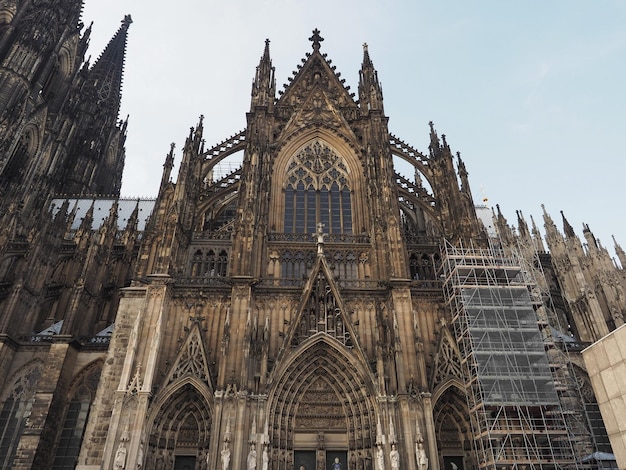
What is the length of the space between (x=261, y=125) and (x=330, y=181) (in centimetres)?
482

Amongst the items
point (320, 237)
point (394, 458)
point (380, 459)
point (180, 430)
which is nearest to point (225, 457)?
point (180, 430)

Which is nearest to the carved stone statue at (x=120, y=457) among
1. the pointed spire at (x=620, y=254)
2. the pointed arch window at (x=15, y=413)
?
the pointed arch window at (x=15, y=413)

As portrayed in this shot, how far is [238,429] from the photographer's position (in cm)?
1567

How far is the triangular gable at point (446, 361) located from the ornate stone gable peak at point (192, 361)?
886 cm

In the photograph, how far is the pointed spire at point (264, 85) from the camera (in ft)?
82.1

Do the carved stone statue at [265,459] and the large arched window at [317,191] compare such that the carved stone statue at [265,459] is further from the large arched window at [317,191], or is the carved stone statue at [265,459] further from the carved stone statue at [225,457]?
the large arched window at [317,191]

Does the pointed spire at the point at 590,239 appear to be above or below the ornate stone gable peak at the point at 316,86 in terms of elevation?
below

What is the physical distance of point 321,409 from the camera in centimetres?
1786

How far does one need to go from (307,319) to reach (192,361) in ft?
16.0

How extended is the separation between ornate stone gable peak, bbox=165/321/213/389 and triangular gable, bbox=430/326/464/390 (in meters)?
8.86

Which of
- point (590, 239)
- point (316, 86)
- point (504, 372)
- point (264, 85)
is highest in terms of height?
point (316, 86)

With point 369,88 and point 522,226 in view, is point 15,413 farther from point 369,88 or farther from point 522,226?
point 522,226

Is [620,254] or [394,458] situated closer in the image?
[394,458]

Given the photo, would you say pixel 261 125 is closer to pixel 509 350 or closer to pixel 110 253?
pixel 110 253
